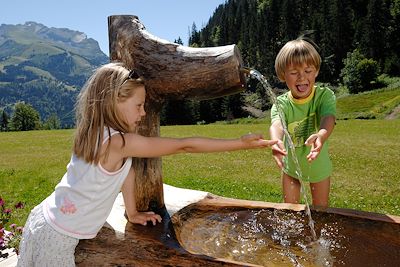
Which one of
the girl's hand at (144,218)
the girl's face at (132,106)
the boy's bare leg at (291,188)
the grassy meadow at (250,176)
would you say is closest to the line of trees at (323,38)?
the grassy meadow at (250,176)

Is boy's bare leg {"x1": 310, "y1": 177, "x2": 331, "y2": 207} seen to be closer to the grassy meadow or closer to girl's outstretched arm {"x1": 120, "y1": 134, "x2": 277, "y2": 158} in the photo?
girl's outstretched arm {"x1": 120, "y1": 134, "x2": 277, "y2": 158}

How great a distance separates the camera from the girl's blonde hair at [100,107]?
3.01 metres

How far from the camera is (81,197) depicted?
308 cm

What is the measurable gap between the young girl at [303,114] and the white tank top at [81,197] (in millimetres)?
1699

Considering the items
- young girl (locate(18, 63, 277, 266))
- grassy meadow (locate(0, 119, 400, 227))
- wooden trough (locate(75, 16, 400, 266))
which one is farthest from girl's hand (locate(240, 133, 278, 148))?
grassy meadow (locate(0, 119, 400, 227))

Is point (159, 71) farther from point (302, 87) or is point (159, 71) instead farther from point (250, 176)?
point (250, 176)

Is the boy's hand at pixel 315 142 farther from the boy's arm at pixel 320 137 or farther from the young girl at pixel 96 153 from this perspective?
the young girl at pixel 96 153

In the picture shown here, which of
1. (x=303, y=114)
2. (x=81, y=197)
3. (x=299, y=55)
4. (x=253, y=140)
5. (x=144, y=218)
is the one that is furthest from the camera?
(x=303, y=114)

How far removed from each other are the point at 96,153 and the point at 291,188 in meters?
2.40

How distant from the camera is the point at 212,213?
3986mm

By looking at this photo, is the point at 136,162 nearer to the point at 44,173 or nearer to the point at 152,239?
the point at 152,239

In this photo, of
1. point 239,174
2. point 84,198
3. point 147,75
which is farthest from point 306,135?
point 239,174

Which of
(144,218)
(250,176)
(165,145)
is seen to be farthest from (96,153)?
(250,176)

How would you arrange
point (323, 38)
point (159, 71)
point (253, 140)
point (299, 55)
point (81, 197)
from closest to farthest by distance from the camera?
point (253, 140) < point (81, 197) < point (159, 71) < point (299, 55) < point (323, 38)
